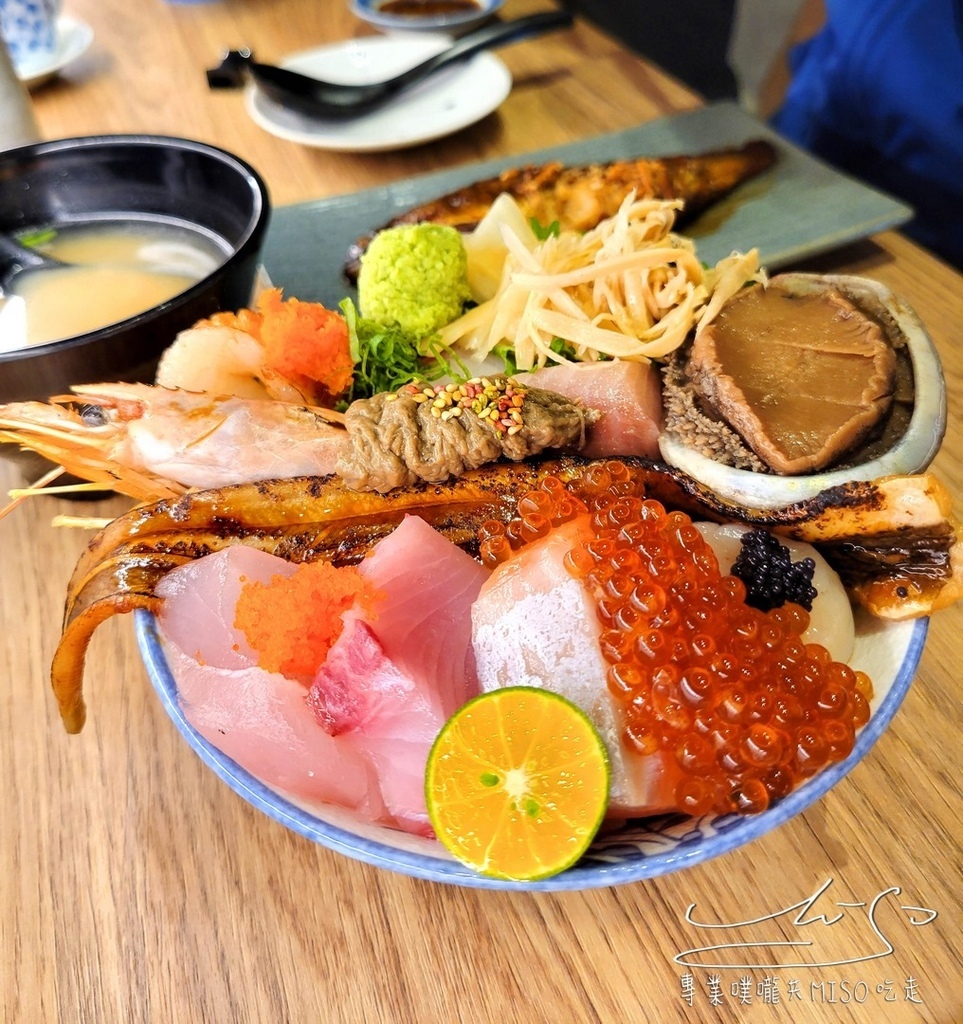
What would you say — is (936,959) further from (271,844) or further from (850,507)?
(271,844)

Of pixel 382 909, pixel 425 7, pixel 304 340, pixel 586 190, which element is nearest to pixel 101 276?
pixel 304 340

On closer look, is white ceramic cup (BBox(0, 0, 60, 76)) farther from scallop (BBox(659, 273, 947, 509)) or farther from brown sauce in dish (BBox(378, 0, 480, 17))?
scallop (BBox(659, 273, 947, 509))

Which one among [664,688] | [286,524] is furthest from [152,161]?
[664,688]

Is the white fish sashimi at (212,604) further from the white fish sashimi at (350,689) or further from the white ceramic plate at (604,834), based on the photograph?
the white ceramic plate at (604,834)

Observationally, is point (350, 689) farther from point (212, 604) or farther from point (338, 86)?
point (338, 86)

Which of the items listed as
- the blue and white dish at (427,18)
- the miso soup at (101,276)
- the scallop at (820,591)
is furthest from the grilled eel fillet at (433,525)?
the blue and white dish at (427,18)
